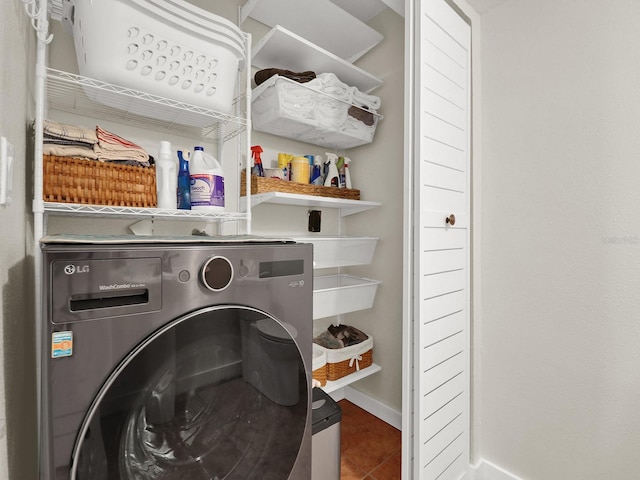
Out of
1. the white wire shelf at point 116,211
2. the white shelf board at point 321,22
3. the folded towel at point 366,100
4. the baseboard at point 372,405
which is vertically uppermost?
the white shelf board at point 321,22

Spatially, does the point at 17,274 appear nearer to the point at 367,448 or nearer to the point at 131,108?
the point at 131,108

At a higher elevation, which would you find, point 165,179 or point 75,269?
point 165,179

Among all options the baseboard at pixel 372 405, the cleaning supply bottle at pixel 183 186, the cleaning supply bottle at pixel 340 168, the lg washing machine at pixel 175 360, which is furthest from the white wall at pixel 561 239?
the cleaning supply bottle at pixel 183 186

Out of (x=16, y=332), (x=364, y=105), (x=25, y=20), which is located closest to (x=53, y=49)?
(x=25, y=20)

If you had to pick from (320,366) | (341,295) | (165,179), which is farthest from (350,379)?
(165,179)

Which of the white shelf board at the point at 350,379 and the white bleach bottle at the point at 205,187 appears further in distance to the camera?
the white shelf board at the point at 350,379

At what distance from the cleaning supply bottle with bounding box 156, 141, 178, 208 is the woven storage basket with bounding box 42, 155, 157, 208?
0.03m

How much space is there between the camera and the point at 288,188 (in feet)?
5.04

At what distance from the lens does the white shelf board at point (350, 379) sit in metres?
1.60

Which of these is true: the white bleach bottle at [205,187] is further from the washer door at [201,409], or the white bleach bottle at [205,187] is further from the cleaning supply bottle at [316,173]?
the cleaning supply bottle at [316,173]

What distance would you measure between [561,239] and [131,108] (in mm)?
1864

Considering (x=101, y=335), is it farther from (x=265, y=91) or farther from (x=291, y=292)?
(x=265, y=91)

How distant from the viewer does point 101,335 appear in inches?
21.6

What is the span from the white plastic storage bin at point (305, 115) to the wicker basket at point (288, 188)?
0.31 m
